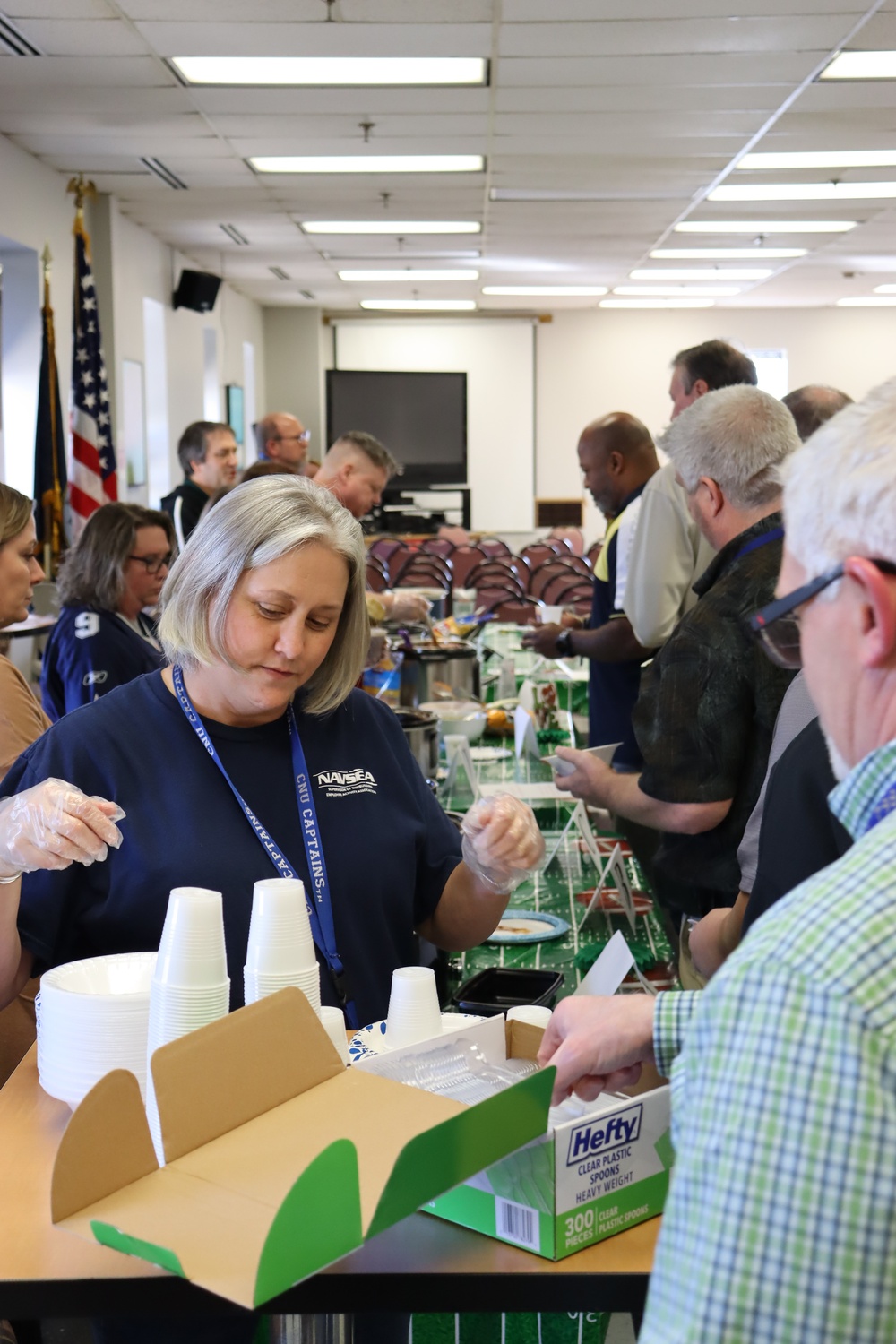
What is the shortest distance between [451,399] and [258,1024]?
14.7m

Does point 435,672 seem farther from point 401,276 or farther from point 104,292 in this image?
point 401,276

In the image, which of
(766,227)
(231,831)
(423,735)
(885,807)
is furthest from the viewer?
(766,227)

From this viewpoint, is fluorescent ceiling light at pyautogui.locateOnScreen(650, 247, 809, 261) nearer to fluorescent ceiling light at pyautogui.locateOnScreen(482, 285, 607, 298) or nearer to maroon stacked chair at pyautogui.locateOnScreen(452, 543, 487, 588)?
fluorescent ceiling light at pyautogui.locateOnScreen(482, 285, 607, 298)

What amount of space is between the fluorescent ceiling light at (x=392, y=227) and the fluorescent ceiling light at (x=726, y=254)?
2.03m

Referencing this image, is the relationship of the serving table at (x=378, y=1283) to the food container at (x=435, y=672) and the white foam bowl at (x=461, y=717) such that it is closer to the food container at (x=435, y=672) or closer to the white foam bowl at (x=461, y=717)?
the white foam bowl at (x=461, y=717)

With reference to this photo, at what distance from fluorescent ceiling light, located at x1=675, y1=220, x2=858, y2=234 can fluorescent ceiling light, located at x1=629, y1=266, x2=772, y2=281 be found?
6.39ft

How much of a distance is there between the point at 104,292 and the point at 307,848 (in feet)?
26.2

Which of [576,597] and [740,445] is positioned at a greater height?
[740,445]

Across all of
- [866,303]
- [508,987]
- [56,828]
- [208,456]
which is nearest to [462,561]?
[208,456]

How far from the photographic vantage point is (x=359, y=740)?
192 centimetres

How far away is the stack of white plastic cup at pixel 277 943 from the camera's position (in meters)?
1.32

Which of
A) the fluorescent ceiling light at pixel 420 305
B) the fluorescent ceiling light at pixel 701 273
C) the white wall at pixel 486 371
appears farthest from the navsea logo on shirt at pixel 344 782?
the white wall at pixel 486 371

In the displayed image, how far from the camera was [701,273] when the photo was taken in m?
12.2

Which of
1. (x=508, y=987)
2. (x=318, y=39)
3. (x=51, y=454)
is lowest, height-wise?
(x=508, y=987)
